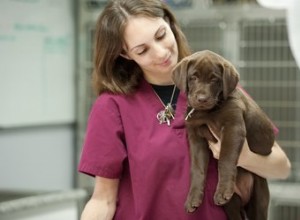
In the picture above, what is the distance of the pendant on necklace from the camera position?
146cm

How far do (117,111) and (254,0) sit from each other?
1388 mm

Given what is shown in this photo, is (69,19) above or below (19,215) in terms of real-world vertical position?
above

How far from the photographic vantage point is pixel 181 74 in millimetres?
1345

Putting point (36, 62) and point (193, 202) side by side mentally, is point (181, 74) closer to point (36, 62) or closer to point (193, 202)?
point (193, 202)

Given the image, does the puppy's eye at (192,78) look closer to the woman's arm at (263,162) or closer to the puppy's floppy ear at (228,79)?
the puppy's floppy ear at (228,79)

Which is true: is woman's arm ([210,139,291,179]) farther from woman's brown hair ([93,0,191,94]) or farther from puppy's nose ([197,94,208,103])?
woman's brown hair ([93,0,191,94])

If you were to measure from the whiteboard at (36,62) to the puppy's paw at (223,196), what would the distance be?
5.48 ft

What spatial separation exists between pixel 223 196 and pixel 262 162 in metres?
0.19

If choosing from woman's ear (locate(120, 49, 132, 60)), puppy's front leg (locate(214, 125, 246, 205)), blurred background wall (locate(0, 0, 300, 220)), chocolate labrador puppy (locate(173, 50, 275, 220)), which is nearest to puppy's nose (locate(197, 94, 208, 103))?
chocolate labrador puppy (locate(173, 50, 275, 220))

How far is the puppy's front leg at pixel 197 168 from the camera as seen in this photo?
134 cm

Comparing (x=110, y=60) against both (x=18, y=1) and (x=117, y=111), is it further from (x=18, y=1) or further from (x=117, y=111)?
(x=18, y=1)

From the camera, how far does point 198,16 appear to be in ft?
8.89

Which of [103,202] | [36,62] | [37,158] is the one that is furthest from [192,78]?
[37,158]

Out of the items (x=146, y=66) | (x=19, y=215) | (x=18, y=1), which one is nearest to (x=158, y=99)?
(x=146, y=66)
